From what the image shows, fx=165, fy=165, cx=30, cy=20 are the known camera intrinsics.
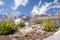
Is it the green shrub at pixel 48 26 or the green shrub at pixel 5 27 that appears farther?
the green shrub at pixel 48 26

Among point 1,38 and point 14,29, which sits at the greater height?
point 14,29

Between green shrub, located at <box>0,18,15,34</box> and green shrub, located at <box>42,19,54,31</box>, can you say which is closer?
green shrub, located at <box>0,18,15,34</box>

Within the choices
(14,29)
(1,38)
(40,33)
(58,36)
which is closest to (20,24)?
(14,29)

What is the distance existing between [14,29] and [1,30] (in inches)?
78.0

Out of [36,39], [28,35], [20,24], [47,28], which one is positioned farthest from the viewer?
[20,24]

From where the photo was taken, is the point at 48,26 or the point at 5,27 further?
the point at 48,26

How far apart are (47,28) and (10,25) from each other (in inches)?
137

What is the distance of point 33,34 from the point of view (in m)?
14.3

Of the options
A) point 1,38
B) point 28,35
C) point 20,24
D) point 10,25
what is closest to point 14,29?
point 10,25

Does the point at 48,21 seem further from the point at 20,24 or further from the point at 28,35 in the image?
the point at 20,24

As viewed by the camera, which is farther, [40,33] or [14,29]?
[14,29]

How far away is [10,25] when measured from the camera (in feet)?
48.3

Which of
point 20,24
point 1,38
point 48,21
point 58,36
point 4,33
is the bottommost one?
point 58,36

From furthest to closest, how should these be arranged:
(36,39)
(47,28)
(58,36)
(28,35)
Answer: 1. (47,28)
2. (28,35)
3. (36,39)
4. (58,36)
